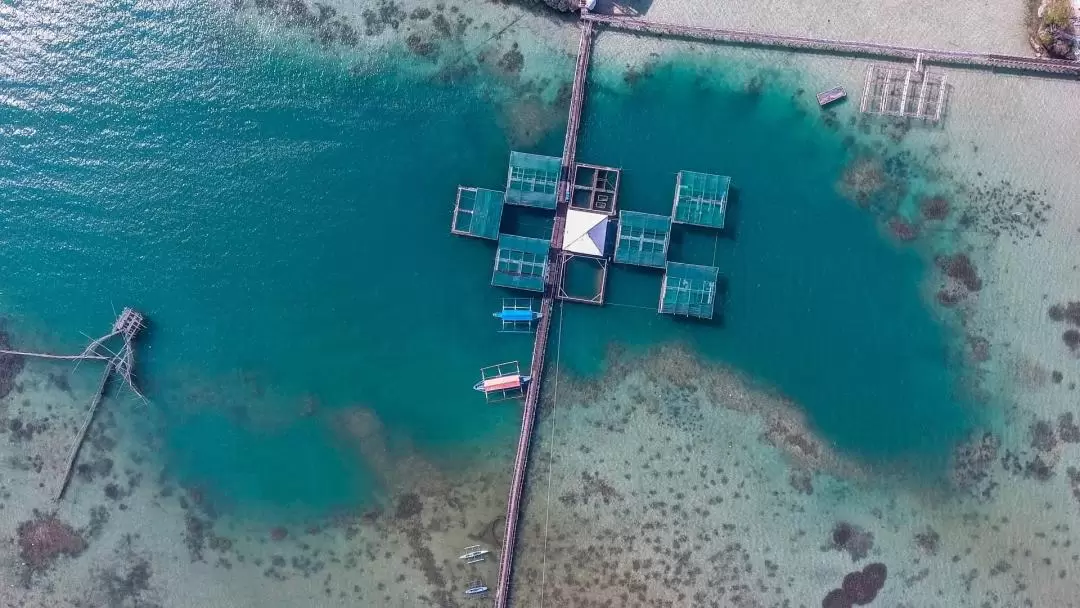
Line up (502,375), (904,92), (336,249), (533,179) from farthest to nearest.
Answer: (336,249) → (502,375) → (904,92) → (533,179)

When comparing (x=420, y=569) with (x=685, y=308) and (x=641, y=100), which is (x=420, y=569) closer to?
(x=685, y=308)

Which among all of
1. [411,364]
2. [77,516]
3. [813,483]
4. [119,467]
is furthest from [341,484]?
[813,483]

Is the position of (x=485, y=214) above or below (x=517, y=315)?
above

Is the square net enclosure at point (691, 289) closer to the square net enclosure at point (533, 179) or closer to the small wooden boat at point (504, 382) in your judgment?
the square net enclosure at point (533, 179)

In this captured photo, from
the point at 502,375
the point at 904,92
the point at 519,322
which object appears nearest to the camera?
the point at 904,92

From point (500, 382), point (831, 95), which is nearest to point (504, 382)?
point (500, 382)

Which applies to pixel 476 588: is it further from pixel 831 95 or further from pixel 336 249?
pixel 831 95

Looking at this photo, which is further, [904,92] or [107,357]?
[107,357]
